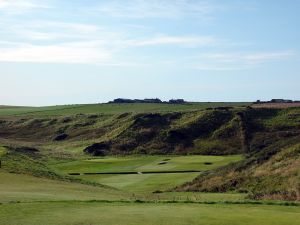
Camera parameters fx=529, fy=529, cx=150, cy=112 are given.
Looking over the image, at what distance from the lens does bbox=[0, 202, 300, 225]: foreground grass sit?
68.6ft

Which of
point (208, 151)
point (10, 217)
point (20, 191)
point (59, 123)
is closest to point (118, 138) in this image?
point (208, 151)

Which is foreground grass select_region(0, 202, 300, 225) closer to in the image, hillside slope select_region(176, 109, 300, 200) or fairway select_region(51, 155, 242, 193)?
hillside slope select_region(176, 109, 300, 200)

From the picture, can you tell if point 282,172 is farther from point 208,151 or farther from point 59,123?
point 59,123

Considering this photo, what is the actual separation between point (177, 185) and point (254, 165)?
23.3 ft

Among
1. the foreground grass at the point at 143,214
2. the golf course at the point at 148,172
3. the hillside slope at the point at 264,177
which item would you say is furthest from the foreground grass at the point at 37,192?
the hillside slope at the point at 264,177

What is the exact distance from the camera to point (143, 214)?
74.0ft

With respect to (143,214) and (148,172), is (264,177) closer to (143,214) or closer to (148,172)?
(148,172)

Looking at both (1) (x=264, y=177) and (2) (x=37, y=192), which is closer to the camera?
(2) (x=37, y=192)

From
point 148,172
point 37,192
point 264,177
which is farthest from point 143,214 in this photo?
point 148,172

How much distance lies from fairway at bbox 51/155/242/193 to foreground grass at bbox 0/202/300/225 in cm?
2007

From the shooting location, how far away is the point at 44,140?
119000mm

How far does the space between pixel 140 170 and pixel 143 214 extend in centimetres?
3971

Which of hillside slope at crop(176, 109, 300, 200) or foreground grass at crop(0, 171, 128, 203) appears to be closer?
foreground grass at crop(0, 171, 128, 203)

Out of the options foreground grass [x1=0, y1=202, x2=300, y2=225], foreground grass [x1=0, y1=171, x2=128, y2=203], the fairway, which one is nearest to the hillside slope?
the fairway
